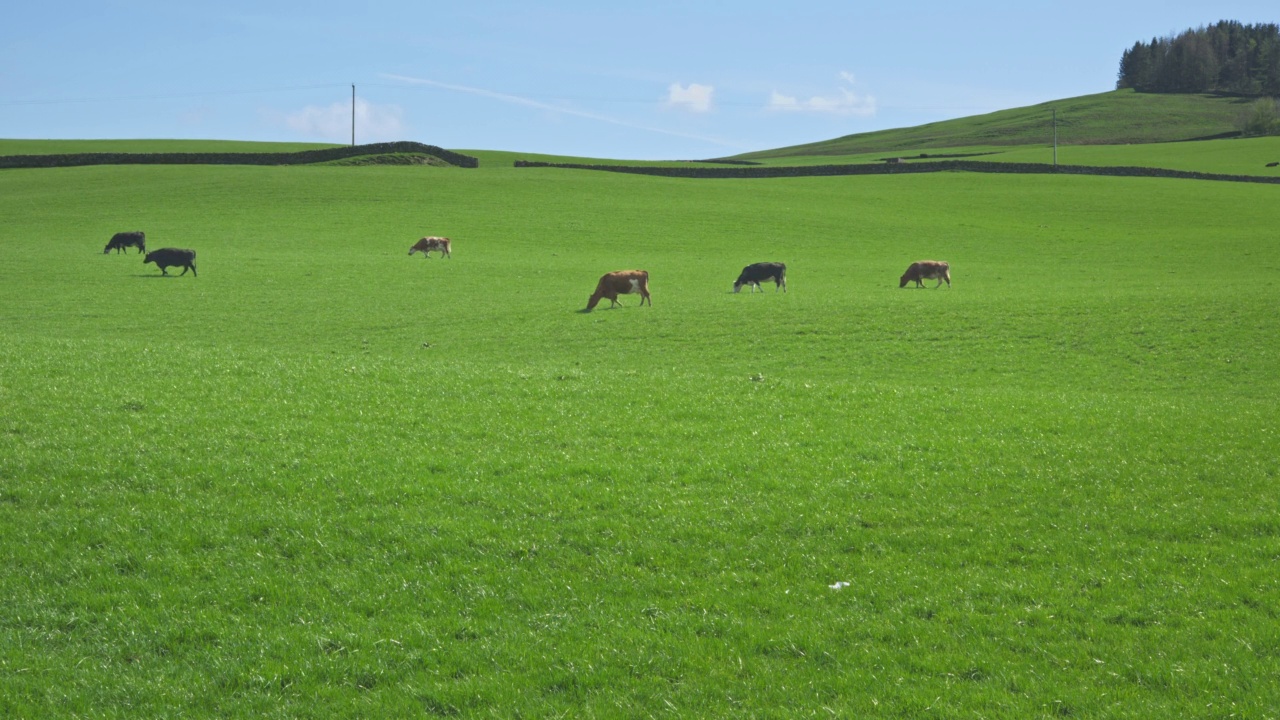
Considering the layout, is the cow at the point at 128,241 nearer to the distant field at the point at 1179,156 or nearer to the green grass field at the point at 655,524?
the green grass field at the point at 655,524

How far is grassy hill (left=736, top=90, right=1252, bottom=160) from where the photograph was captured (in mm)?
152050

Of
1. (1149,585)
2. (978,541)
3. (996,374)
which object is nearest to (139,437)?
(978,541)

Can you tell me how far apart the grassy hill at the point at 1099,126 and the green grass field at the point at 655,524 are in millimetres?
142446

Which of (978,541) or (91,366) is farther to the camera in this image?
(91,366)

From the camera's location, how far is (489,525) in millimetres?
10477

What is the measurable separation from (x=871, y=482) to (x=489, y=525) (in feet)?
15.5

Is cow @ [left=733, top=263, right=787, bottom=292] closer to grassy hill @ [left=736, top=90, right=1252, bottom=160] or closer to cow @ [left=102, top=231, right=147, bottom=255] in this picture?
cow @ [left=102, top=231, right=147, bottom=255]

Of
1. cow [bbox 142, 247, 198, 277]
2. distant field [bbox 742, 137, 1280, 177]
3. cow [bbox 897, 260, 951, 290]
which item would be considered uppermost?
distant field [bbox 742, 137, 1280, 177]

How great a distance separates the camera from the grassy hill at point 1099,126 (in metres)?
152

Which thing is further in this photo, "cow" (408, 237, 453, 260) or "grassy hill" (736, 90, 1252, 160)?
"grassy hill" (736, 90, 1252, 160)

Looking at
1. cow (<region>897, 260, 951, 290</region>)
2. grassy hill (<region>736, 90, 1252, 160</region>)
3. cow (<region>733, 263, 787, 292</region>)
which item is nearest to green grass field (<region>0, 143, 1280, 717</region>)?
cow (<region>733, 263, 787, 292</region>)

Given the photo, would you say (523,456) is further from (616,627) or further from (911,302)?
(911,302)

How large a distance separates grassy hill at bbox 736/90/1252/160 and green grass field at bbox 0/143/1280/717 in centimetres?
14245

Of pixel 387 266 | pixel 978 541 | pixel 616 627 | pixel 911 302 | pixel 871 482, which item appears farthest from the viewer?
pixel 387 266
